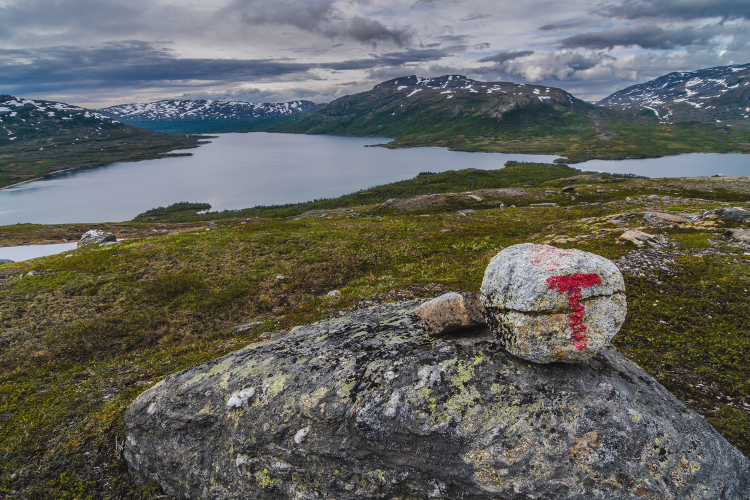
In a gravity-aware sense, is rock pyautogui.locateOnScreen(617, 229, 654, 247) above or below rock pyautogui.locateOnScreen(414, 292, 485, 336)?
below

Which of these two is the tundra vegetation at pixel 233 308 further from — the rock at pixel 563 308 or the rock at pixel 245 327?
the rock at pixel 563 308

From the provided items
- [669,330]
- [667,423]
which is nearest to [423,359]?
[667,423]

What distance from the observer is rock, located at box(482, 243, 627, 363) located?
660 centimetres

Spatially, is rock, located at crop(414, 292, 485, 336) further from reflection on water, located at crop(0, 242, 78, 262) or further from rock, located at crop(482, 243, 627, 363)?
reflection on water, located at crop(0, 242, 78, 262)

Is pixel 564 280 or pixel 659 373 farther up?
pixel 564 280

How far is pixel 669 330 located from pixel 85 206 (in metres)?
217

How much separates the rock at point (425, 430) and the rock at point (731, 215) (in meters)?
33.3

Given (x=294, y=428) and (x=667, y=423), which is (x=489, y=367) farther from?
(x=294, y=428)

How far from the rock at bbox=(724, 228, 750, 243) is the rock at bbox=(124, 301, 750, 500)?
2243 cm

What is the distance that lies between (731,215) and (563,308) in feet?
120

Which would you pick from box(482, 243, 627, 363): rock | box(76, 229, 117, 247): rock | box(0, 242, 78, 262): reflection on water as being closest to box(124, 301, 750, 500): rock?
box(482, 243, 627, 363): rock

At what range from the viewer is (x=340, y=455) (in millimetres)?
6887

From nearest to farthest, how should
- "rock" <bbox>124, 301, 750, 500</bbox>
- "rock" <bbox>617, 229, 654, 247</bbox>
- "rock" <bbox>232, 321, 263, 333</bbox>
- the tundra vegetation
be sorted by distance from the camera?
1. "rock" <bbox>124, 301, 750, 500</bbox>
2. the tundra vegetation
3. "rock" <bbox>232, 321, 263, 333</bbox>
4. "rock" <bbox>617, 229, 654, 247</bbox>

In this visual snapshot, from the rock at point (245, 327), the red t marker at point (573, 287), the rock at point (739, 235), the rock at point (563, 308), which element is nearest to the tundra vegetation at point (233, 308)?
the rock at point (245, 327)
